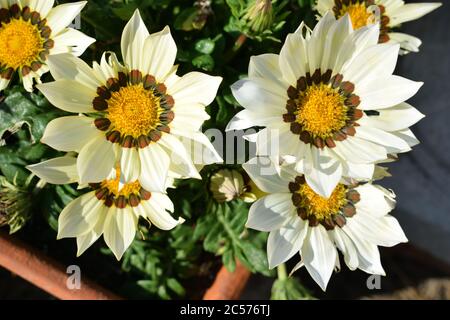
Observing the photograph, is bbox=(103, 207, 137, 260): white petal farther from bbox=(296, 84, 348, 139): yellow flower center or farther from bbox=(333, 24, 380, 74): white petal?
bbox=(333, 24, 380, 74): white petal

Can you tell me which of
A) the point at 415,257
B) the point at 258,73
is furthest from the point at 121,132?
the point at 415,257

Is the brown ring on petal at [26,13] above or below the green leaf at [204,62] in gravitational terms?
above

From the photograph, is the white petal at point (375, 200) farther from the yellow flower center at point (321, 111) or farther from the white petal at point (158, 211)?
the white petal at point (158, 211)

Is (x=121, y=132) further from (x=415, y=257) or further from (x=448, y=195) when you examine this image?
(x=448, y=195)

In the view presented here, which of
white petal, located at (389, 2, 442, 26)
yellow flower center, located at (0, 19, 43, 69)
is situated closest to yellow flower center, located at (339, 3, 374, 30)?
white petal, located at (389, 2, 442, 26)

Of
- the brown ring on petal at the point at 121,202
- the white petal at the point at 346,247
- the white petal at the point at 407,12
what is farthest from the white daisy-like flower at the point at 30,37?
the white petal at the point at 407,12
